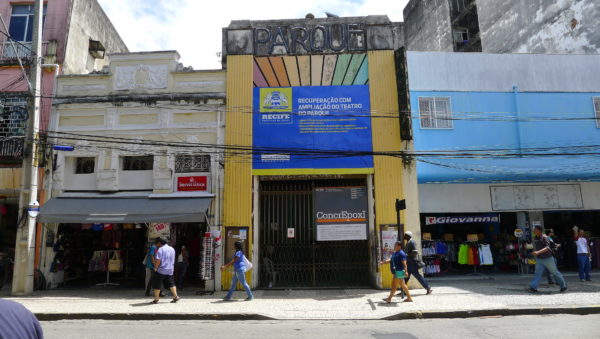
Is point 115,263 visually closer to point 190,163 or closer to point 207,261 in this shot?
point 207,261

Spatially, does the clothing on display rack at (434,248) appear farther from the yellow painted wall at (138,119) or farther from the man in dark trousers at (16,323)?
the man in dark trousers at (16,323)

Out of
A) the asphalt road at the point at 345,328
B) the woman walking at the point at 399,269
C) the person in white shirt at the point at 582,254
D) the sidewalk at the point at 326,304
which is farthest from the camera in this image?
the person in white shirt at the point at 582,254

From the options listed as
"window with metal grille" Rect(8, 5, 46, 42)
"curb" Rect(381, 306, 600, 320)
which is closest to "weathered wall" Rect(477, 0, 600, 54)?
"curb" Rect(381, 306, 600, 320)

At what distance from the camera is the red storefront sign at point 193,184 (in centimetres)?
1229

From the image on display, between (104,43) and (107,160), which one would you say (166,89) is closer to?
(107,160)

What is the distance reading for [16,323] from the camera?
2080 millimetres

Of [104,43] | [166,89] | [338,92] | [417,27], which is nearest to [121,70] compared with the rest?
[166,89]

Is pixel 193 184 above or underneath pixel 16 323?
above

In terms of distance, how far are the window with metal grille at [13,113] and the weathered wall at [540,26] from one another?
22.1 m

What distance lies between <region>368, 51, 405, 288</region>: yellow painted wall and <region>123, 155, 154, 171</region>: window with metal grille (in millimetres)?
7482

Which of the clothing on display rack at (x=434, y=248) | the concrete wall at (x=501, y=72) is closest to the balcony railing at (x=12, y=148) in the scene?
the concrete wall at (x=501, y=72)

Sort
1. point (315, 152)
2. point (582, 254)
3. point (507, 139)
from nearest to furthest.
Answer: point (582, 254)
point (315, 152)
point (507, 139)

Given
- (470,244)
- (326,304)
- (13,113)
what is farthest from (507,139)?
(13,113)

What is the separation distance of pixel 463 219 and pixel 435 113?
13.3 feet
